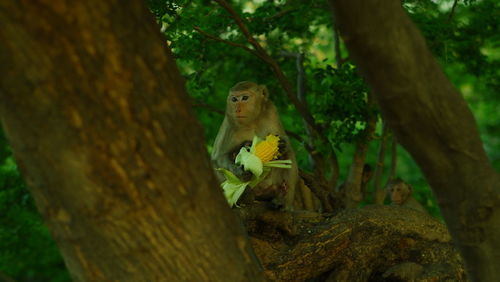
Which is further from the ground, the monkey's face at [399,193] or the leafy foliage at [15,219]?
the leafy foliage at [15,219]

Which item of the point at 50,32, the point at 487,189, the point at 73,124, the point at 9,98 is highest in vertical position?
the point at 50,32

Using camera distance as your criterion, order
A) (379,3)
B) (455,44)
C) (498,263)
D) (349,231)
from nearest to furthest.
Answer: (379,3), (498,263), (349,231), (455,44)

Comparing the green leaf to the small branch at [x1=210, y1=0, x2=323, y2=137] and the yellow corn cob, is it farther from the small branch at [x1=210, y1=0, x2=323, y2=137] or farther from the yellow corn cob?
the small branch at [x1=210, y1=0, x2=323, y2=137]

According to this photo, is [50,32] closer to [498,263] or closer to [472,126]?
[472,126]

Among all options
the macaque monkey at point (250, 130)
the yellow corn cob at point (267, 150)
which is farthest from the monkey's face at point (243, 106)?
the yellow corn cob at point (267, 150)

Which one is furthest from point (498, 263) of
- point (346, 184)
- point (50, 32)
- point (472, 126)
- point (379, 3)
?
point (346, 184)

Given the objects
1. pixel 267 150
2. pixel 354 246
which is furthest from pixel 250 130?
pixel 354 246

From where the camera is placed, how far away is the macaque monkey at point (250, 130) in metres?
5.98

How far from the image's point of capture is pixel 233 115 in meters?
6.16

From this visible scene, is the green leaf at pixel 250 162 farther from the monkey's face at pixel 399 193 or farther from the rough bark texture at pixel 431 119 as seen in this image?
the monkey's face at pixel 399 193

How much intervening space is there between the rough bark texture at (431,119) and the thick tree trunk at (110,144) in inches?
30.4

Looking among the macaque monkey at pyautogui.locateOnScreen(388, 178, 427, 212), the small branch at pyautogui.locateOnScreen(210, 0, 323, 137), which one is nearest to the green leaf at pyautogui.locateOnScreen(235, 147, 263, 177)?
the small branch at pyautogui.locateOnScreen(210, 0, 323, 137)

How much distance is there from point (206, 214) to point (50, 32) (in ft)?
3.05

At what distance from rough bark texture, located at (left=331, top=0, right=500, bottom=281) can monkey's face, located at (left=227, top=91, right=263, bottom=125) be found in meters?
3.36
